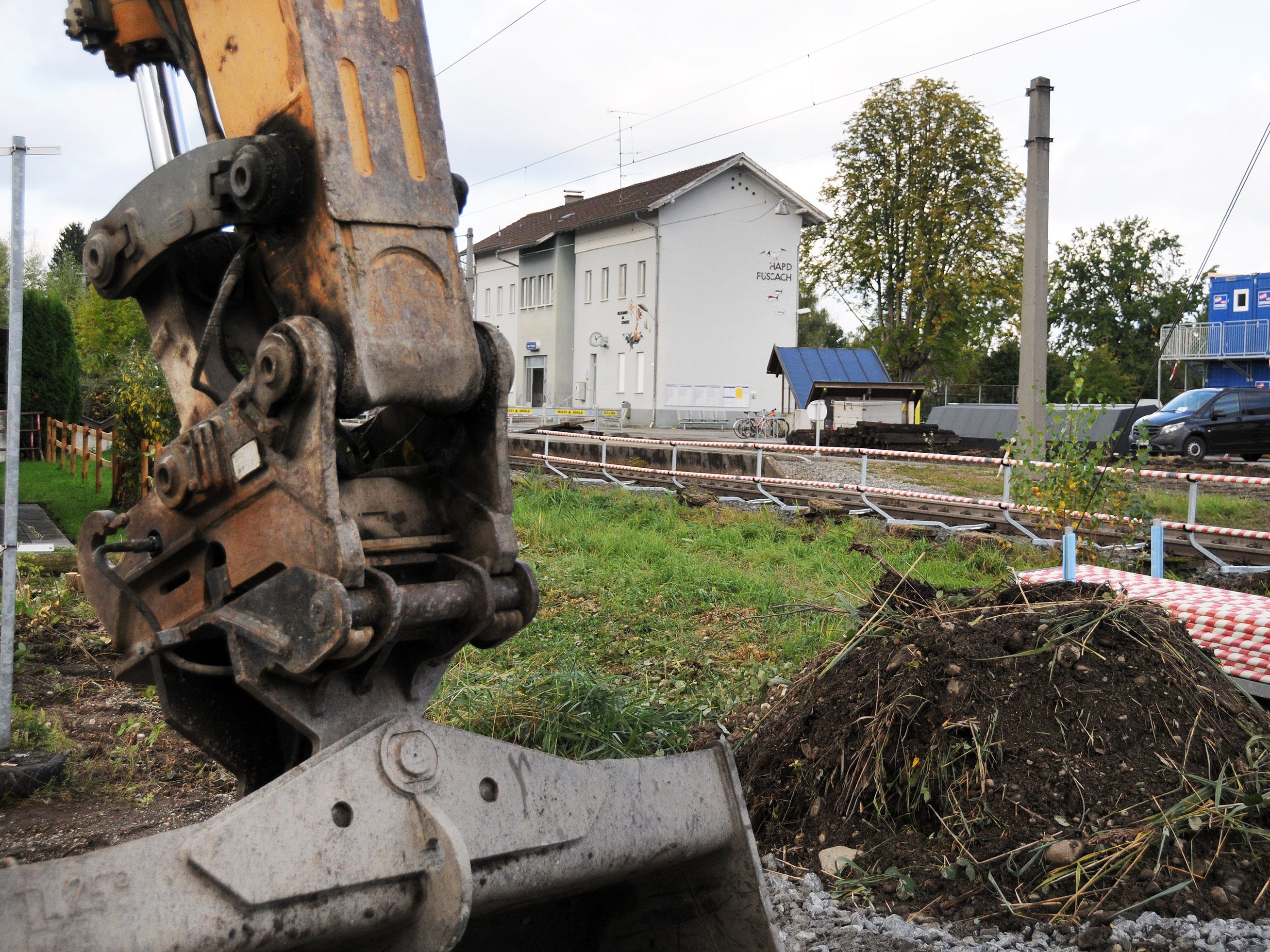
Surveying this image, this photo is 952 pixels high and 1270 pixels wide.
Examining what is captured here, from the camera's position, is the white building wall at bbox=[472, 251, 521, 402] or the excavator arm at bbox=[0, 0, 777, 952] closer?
the excavator arm at bbox=[0, 0, 777, 952]

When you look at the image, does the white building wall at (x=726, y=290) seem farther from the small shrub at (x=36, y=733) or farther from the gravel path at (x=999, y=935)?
the gravel path at (x=999, y=935)

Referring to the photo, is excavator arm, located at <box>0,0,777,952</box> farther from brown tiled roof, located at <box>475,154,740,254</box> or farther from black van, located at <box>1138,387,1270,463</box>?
brown tiled roof, located at <box>475,154,740,254</box>

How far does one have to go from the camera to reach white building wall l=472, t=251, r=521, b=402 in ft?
198

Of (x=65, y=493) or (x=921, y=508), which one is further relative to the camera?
(x=65, y=493)

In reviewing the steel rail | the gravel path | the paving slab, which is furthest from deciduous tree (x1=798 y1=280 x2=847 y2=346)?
the gravel path

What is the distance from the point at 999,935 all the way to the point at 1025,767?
779 mm

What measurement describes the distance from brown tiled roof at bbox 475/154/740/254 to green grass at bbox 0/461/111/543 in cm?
2931

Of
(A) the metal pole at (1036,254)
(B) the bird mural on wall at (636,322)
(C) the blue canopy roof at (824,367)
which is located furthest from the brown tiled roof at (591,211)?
(A) the metal pole at (1036,254)

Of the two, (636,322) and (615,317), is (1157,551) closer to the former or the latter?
(636,322)

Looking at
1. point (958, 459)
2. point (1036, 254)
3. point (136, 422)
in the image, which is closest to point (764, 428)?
point (1036, 254)

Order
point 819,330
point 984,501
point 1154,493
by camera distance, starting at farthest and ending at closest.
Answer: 1. point 819,330
2. point 1154,493
3. point 984,501

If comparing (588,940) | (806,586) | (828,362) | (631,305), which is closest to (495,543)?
(588,940)

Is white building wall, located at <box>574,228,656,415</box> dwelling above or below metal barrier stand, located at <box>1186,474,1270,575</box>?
above

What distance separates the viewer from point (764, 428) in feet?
119
